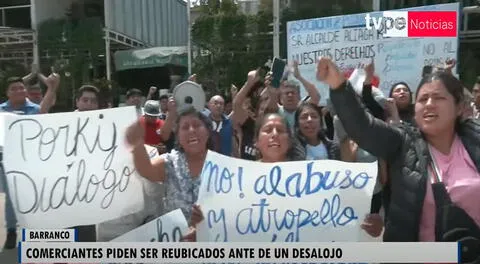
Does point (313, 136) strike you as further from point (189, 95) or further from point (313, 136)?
point (189, 95)

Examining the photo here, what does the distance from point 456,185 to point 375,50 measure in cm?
417

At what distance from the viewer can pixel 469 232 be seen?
2.25 m

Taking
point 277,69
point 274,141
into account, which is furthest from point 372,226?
point 277,69

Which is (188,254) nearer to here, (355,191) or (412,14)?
(355,191)

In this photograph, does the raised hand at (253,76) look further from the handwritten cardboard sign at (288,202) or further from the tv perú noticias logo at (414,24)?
the tv perú noticias logo at (414,24)

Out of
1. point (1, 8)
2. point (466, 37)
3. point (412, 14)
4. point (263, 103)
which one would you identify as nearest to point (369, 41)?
point (412, 14)

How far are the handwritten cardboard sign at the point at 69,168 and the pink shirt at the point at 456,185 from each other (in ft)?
4.62

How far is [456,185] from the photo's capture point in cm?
223

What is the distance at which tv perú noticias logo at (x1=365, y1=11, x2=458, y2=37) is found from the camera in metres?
6.11

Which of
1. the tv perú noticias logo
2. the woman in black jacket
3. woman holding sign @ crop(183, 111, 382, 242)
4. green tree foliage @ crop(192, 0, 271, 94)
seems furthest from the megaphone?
green tree foliage @ crop(192, 0, 271, 94)

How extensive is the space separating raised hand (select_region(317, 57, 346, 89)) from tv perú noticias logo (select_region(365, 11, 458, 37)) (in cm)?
400

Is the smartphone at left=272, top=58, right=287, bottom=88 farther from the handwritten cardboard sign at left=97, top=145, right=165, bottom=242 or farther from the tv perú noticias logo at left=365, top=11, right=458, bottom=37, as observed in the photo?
the tv perú noticias logo at left=365, top=11, right=458, bottom=37

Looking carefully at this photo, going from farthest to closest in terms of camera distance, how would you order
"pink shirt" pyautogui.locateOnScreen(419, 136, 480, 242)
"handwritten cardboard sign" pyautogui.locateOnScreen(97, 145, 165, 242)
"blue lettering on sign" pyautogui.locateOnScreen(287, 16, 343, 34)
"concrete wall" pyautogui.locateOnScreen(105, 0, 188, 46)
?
"concrete wall" pyautogui.locateOnScreen(105, 0, 188, 46)
"blue lettering on sign" pyautogui.locateOnScreen(287, 16, 343, 34)
"handwritten cardboard sign" pyautogui.locateOnScreen(97, 145, 165, 242)
"pink shirt" pyautogui.locateOnScreen(419, 136, 480, 242)

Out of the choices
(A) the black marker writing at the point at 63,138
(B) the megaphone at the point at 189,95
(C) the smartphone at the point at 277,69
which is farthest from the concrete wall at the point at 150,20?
(A) the black marker writing at the point at 63,138
